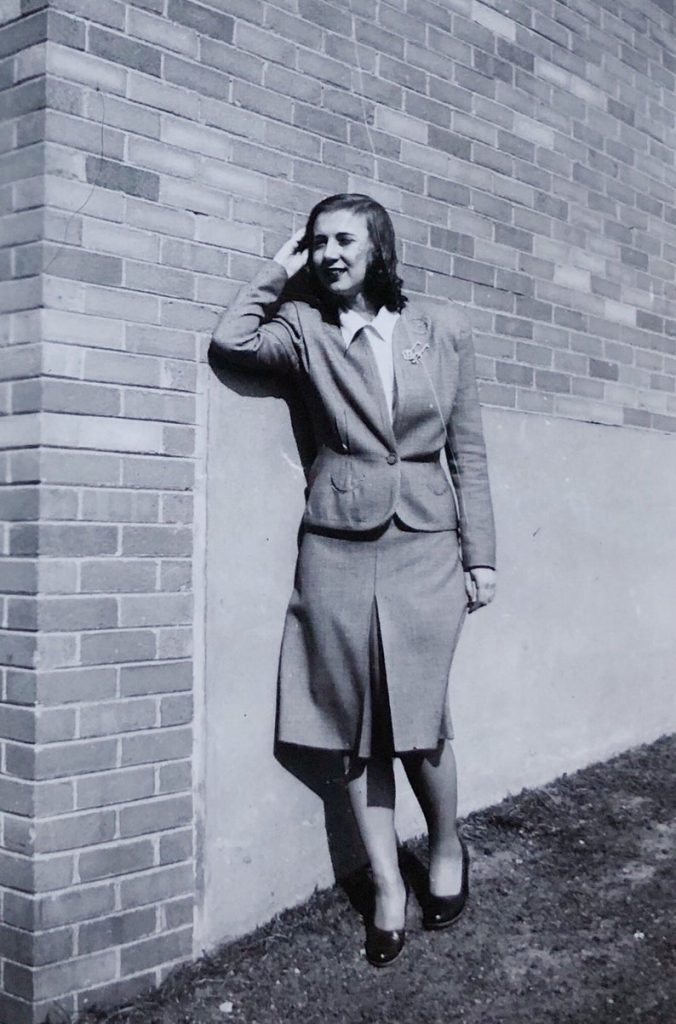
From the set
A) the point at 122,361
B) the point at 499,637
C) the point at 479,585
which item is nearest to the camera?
the point at 122,361

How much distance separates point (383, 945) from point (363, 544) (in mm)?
1168

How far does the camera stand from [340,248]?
11.4 feet

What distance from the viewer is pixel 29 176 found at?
3.05 meters

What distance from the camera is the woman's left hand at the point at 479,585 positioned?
3676 millimetres

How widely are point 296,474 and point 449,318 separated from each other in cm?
71

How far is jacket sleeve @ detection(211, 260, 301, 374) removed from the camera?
3359 millimetres

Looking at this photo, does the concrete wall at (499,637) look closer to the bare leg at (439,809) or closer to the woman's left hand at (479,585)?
the bare leg at (439,809)

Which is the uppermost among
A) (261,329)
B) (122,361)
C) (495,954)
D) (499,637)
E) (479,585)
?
(261,329)

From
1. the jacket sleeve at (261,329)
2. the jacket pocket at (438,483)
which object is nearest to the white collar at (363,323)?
the jacket sleeve at (261,329)

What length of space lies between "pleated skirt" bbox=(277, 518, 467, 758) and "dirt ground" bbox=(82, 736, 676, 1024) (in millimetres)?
585

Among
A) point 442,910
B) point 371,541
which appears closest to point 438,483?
point 371,541

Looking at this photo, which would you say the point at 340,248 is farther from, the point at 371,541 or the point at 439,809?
the point at 439,809

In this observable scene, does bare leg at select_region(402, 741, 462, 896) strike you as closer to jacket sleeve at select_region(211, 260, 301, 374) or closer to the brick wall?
the brick wall

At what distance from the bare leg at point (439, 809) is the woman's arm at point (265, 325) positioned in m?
1.29
